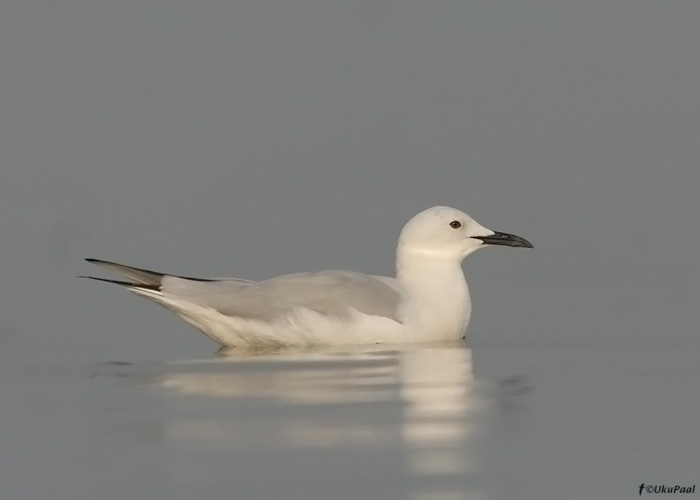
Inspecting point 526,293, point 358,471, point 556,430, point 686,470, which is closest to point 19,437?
point 358,471

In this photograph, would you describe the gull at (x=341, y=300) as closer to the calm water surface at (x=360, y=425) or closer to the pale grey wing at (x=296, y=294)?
the pale grey wing at (x=296, y=294)

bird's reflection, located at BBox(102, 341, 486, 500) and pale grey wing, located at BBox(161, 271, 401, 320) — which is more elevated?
pale grey wing, located at BBox(161, 271, 401, 320)

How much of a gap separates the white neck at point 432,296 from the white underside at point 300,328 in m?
0.02

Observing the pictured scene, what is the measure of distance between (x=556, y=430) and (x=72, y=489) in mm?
2391

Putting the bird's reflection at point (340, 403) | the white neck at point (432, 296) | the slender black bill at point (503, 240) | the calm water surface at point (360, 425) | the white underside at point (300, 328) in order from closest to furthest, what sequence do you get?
the calm water surface at point (360, 425), the bird's reflection at point (340, 403), the white underside at point (300, 328), the white neck at point (432, 296), the slender black bill at point (503, 240)

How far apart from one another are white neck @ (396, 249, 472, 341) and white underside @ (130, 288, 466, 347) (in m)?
0.02

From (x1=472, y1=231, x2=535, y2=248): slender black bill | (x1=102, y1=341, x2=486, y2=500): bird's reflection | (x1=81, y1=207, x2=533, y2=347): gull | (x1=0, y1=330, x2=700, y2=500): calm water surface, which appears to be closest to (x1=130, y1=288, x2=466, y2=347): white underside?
(x1=81, y1=207, x2=533, y2=347): gull

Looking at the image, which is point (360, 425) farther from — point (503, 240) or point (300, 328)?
point (503, 240)

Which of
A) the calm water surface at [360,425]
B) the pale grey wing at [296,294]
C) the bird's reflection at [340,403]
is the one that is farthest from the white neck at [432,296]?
the calm water surface at [360,425]

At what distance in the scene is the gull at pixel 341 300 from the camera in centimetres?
1293

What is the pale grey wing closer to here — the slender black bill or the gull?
the gull

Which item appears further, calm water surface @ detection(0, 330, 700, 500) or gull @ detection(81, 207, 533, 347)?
gull @ detection(81, 207, 533, 347)

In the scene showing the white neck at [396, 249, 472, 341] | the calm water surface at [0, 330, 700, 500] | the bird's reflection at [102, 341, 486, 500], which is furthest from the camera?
the white neck at [396, 249, 472, 341]

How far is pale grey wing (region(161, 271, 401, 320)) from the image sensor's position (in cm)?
1295
